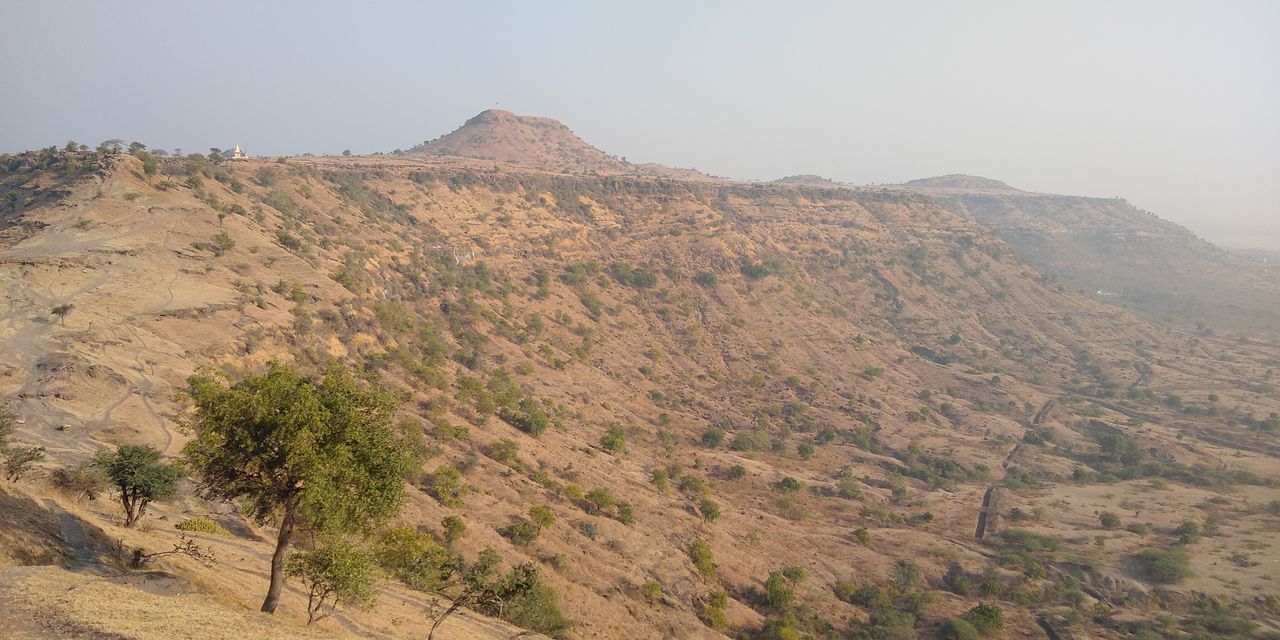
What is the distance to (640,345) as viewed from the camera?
2419 inches

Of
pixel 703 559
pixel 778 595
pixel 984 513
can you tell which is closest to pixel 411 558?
pixel 703 559

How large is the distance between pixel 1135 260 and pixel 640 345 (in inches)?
6174

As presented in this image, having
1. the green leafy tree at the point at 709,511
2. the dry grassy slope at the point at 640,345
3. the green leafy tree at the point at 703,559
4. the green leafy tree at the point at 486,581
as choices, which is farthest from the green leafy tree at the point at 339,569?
the green leafy tree at the point at 709,511

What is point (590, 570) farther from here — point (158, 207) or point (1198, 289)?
point (1198, 289)

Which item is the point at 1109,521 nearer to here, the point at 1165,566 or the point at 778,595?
the point at 1165,566

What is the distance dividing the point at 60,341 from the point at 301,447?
62.5 ft

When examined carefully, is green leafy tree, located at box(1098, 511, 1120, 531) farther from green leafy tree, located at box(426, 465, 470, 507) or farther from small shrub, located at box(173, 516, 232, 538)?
small shrub, located at box(173, 516, 232, 538)

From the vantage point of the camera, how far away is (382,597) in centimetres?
1834

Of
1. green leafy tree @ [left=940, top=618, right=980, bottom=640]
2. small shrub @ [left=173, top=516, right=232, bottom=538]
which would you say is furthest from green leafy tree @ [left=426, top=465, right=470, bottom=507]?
green leafy tree @ [left=940, top=618, right=980, bottom=640]

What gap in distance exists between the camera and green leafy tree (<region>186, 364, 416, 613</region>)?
468 inches

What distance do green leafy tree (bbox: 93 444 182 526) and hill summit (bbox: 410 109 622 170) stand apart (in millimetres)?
110891

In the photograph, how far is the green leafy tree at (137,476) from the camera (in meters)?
15.4

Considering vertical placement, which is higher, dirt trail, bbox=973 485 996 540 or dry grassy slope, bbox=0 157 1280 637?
dry grassy slope, bbox=0 157 1280 637

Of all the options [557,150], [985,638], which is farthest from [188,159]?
[557,150]
